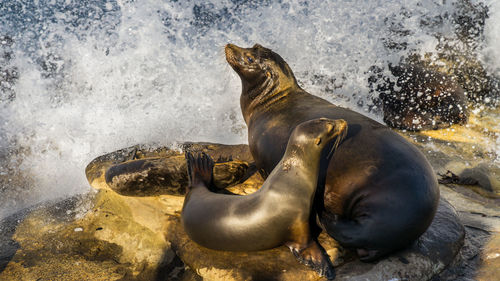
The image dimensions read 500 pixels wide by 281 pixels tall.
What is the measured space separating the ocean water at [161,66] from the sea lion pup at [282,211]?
10.4 feet

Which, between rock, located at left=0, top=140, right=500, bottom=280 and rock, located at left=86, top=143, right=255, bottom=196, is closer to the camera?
rock, located at left=0, top=140, right=500, bottom=280

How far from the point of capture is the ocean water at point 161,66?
6.73 metres

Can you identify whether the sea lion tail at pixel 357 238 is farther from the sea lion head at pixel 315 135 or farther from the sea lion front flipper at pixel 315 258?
the sea lion head at pixel 315 135

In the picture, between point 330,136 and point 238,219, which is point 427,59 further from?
point 238,219

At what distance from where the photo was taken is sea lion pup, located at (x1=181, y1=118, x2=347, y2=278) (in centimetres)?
308

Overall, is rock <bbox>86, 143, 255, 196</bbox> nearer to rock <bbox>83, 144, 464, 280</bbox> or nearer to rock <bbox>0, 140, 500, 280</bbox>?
rock <bbox>0, 140, 500, 280</bbox>

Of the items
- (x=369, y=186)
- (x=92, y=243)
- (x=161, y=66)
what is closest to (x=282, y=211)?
(x=369, y=186)

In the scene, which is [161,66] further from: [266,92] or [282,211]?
[282,211]

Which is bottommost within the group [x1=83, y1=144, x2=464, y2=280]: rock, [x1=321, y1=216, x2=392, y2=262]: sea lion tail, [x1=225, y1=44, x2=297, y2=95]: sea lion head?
[x1=83, y1=144, x2=464, y2=280]: rock

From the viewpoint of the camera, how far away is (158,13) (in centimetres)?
884

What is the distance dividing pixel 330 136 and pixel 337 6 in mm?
6782

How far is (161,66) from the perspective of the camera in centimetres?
816

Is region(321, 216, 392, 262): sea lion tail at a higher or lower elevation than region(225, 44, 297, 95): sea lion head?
lower

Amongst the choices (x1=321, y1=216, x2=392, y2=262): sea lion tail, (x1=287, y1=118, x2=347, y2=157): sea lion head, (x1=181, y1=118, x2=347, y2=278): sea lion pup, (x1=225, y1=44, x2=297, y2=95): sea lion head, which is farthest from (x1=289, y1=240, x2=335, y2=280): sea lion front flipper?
(x1=225, y1=44, x2=297, y2=95): sea lion head
